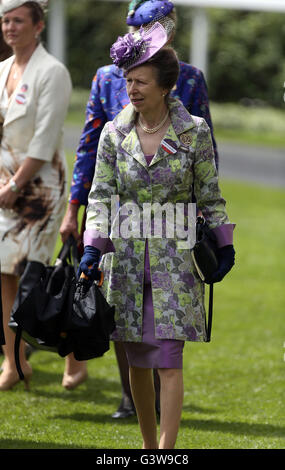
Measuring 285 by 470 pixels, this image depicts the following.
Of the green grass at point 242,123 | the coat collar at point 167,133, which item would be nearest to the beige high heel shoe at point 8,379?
the coat collar at point 167,133

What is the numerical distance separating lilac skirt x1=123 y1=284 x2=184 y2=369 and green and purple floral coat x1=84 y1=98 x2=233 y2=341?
0.11ft

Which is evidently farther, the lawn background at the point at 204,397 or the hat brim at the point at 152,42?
the lawn background at the point at 204,397

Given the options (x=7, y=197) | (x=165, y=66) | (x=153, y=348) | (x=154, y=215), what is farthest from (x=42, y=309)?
(x=7, y=197)

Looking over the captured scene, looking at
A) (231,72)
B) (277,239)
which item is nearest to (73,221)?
(277,239)

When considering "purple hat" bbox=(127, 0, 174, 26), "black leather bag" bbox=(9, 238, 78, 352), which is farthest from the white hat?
"black leather bag" bbox=(9, 238, 78, 352)

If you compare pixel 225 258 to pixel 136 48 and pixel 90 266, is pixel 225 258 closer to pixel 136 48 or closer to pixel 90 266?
pixel 90 266

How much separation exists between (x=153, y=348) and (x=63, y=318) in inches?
17.5

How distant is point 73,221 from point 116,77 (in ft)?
2.77

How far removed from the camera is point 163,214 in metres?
4.33

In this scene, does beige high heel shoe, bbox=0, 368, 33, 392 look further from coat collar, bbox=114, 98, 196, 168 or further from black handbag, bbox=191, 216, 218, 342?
coat collar, bbox=114, 98, 196, 168

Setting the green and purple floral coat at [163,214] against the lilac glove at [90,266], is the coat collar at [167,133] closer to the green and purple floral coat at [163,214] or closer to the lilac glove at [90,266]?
the green and purple floral coat at [163,214]

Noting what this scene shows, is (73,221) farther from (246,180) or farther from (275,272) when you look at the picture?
(246,180)

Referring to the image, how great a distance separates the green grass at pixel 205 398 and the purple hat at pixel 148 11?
2.15 meters

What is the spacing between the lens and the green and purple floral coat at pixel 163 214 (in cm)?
429
